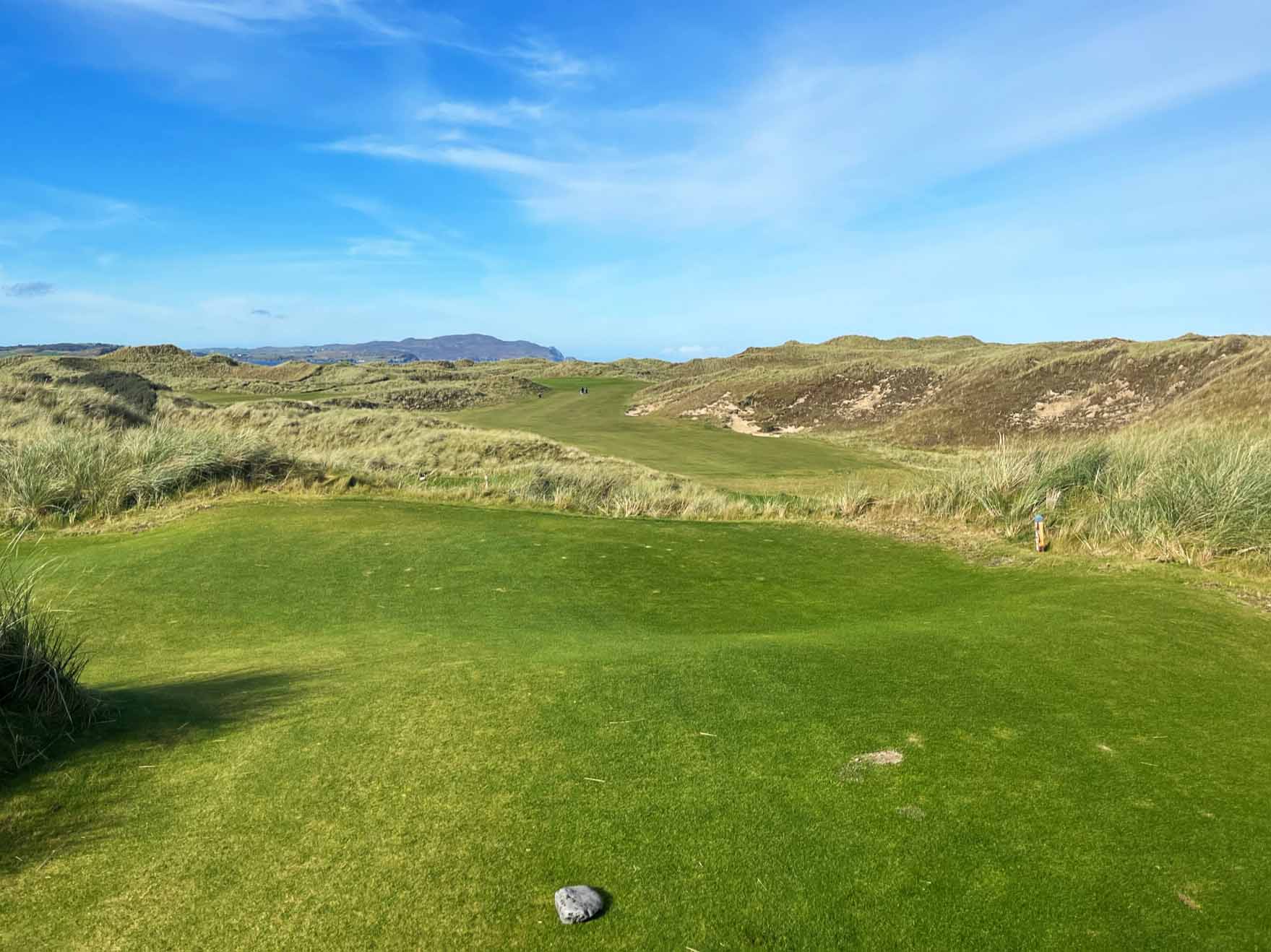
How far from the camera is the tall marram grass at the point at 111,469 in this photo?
41.1 feet

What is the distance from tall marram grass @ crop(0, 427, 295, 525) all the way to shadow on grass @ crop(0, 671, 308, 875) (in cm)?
866

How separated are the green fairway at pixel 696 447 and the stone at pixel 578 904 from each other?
652 inches

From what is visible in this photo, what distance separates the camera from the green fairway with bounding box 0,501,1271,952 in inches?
112

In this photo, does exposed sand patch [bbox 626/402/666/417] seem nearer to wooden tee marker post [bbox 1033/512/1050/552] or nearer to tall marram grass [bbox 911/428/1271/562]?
tall marram grass [bbox 911/428/1271/562]

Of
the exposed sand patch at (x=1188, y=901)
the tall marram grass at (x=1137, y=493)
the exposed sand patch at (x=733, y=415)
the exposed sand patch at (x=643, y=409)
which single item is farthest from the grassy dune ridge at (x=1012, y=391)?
the exposed sand patch at (x=1188, y=901)

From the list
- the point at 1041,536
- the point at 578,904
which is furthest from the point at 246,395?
the point at 578,904

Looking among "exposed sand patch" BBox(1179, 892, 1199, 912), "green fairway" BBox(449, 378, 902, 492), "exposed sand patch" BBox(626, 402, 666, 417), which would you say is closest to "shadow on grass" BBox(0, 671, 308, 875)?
"exposed sand patch" BBox(1179, 892, 1199, 912)

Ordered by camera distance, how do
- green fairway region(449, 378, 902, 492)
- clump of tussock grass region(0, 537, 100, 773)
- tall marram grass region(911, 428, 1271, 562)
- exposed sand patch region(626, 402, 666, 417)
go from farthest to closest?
1. exposed sand patch region(626, 402, 666, 417)
2. green fairway region(449, 378, 902, 492)
3. tall marram grass region(911, 428, 1271, 562)
4. clump of tussock grass region(0, 537, 100, 773)

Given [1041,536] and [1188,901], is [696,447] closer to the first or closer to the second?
[1041,536]

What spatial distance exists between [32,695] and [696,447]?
1043 inches

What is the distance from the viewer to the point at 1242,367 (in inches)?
1070

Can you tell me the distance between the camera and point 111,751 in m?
4.17

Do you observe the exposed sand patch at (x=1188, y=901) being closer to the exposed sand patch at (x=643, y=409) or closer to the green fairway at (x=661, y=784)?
the green fairway at (x=661, y=784)

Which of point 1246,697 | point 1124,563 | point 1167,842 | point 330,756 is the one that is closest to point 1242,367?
point 1124,563
